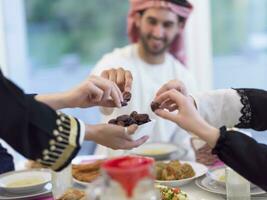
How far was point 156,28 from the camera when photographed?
2486mm

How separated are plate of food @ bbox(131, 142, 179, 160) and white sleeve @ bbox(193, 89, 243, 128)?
0.40 m

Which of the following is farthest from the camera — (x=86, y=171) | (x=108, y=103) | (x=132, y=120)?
(x=86, y=171)

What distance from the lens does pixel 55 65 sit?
342cm

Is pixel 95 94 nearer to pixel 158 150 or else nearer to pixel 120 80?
pixel 120 80

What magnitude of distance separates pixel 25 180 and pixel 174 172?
19.7 inches

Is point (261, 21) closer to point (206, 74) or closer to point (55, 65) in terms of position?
point (206, 74)

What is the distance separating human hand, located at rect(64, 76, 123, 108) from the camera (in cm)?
123

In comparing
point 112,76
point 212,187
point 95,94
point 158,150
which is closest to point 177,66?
point 158,150

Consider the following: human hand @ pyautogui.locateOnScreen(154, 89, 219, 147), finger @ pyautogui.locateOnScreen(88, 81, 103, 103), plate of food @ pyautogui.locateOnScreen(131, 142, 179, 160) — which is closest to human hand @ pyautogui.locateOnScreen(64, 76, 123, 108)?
finger @ pyautogui.locateOnScreen(88, 81, 103, 103)

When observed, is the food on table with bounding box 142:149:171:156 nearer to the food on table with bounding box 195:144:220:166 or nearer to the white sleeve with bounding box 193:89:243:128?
the food on table with bounding box 195:144:220:166

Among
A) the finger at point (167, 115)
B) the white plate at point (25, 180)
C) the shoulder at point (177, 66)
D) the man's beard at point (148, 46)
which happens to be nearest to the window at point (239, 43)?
the shoulder at point (177, 66)

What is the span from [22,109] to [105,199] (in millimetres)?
241

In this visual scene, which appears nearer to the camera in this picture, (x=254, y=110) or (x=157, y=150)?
(x=254, y=110)

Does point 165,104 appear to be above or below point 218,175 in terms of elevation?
above
